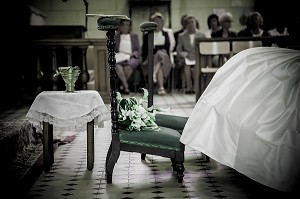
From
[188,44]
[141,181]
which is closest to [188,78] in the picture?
[188,44]

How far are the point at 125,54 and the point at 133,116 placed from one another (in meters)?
6.53

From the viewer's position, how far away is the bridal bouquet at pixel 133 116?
3951 millimetres

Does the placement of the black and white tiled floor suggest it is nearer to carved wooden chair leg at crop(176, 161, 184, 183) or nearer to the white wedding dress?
carved wooden chair leg at crop(176, 161, 184, 183)

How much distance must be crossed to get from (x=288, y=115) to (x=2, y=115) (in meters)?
5.20

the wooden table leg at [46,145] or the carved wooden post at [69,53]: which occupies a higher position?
the carved wooden post at [69,53]

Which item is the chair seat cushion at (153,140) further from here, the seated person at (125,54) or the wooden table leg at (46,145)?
the seated person at (125,54)

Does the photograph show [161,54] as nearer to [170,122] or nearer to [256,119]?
[170,122]

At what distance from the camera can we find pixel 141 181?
3.89 m

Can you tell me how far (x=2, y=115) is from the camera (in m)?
7.42

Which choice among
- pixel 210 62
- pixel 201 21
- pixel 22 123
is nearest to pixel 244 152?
pixel 22 123

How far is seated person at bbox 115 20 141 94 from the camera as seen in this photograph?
10289 millimetres

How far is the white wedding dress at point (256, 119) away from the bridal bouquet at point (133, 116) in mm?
326

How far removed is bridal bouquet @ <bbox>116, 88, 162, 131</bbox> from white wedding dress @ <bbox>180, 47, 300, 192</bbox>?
0.33 metres

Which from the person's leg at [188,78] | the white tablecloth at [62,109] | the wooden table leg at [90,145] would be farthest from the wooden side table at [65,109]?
the person's leg at [188,78]
